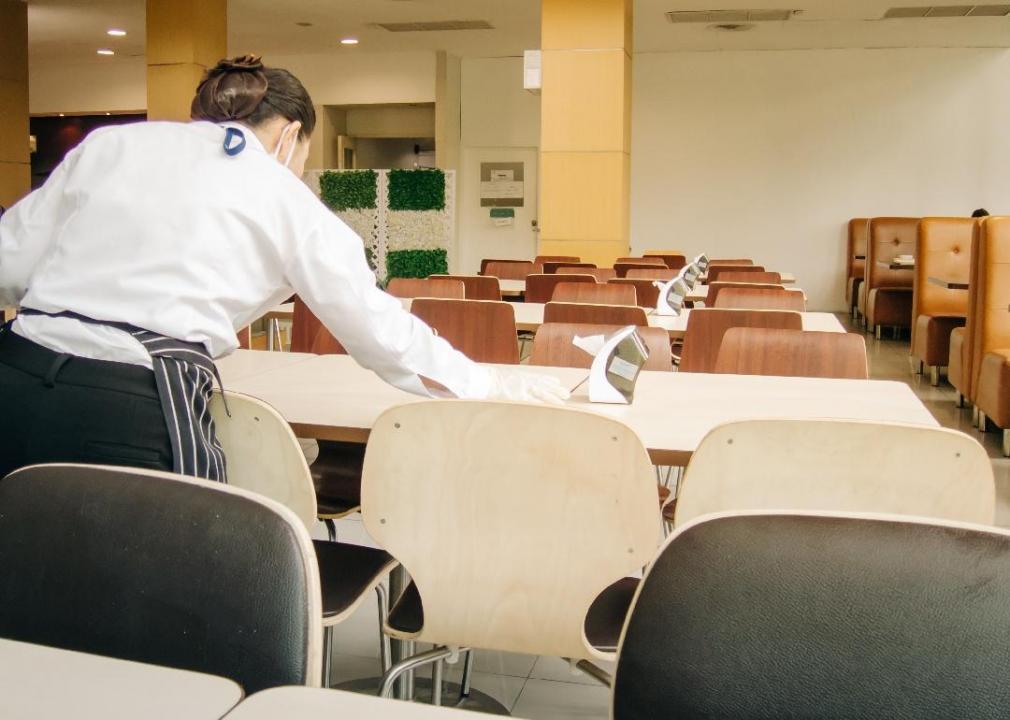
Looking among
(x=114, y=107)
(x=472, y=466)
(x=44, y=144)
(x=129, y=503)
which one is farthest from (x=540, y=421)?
(x=44, y=144)

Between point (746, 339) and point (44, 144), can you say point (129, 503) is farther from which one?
point (44, 144)

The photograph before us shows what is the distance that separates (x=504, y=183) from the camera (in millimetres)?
14117

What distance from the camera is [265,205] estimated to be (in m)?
1.81

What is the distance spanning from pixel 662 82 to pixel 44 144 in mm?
8908

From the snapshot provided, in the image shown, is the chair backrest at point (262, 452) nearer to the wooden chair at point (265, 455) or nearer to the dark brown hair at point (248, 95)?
the wooden chair at point (265, 455)

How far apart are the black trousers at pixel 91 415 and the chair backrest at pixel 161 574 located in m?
0.62

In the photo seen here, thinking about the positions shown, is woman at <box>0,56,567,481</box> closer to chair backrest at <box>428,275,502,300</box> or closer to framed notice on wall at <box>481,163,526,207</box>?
chair backrest at <box>428,275,502,300</box>

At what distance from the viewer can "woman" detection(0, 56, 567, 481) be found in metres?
1.71

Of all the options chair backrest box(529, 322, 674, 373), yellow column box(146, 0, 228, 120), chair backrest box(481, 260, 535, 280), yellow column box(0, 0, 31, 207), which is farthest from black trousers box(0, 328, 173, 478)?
yellow column box(0, 0, 31, 207)

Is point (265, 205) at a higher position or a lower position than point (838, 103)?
lower

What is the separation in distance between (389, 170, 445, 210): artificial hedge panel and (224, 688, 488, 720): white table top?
10305 mm

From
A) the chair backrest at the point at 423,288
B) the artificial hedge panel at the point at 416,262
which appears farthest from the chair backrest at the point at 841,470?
the artificial hedge panel at the point at 416,262

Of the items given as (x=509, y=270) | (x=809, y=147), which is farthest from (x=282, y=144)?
(x=809, y=147)

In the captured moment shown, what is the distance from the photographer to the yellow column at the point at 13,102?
1108 cm
